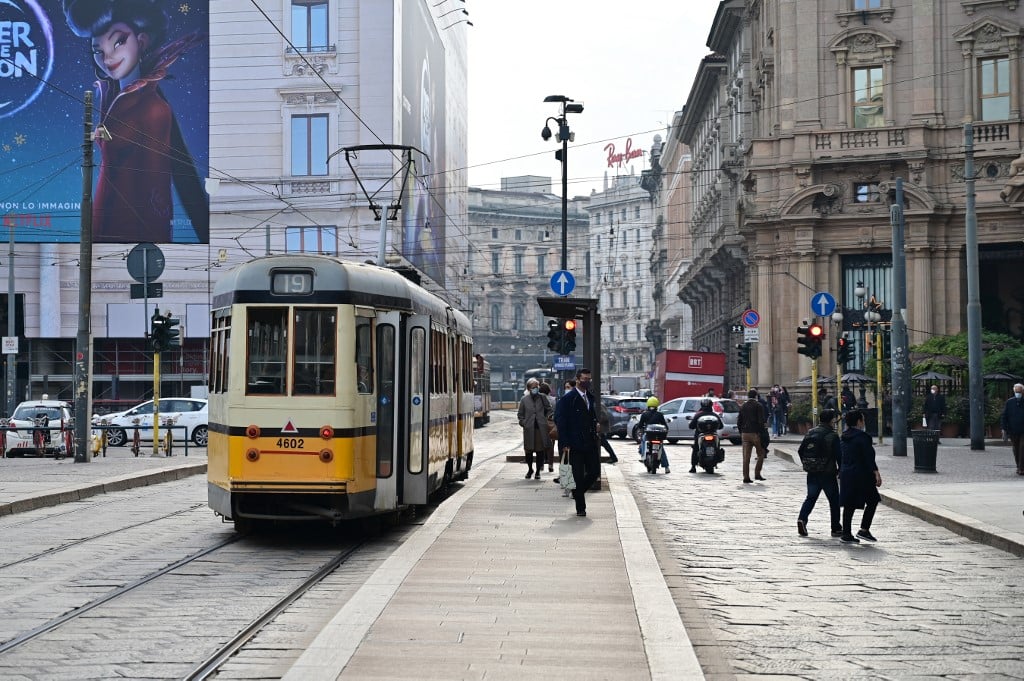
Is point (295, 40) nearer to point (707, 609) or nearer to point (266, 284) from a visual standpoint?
point (266, 284)

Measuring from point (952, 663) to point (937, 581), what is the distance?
12.4 feet

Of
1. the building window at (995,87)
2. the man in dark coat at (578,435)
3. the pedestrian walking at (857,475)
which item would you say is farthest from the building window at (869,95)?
the pedestrian walking at (857,475)

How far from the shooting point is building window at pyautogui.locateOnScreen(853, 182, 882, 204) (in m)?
49.8

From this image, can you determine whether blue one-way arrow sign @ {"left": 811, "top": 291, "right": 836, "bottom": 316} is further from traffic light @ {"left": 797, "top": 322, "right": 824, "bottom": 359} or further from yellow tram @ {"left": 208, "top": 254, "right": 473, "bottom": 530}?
yellow tram @ {"left": 208, "top": 254, "right": 473, "bottom": 530}

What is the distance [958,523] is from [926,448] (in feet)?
30.2

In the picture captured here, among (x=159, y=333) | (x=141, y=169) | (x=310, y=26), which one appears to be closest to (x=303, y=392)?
(x=159, y=333)

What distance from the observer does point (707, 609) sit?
1003 centimetres

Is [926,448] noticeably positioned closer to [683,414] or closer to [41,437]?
[683,414]

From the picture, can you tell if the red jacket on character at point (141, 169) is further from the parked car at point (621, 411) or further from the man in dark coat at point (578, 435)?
the man in dark coat at point (578, 435)

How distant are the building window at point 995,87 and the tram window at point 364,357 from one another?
3968cm

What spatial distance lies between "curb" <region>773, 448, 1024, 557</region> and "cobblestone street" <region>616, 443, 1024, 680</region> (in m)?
0.12

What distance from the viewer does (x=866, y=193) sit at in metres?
50.1

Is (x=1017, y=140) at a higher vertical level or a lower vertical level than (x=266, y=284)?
higher

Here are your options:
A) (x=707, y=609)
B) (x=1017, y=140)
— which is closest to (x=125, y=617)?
(x=707, y=609)
